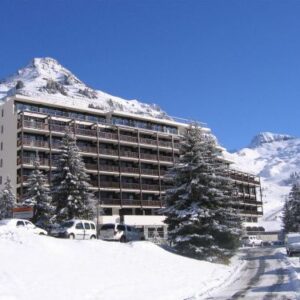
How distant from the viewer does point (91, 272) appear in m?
23.6

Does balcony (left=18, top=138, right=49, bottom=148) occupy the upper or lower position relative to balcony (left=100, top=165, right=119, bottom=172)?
upper

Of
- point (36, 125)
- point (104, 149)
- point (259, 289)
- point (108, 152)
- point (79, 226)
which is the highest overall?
point (36, 125)

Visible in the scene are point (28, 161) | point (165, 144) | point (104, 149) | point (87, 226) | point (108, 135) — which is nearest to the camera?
point (87, 226)

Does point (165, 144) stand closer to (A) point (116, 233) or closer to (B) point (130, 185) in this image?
(B) point (130, 185)

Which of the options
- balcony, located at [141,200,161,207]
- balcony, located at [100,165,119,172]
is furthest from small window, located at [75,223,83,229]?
balcony, located at [141,200,161,207]

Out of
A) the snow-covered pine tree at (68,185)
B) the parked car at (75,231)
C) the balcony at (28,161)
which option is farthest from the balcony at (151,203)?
the parked car at (75,231)

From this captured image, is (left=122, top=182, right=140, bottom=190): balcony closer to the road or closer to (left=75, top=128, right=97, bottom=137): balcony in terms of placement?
(left=75, top=128, right=97, bottom=137): balcony

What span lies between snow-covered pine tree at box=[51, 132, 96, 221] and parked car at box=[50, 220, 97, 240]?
26.4 ft

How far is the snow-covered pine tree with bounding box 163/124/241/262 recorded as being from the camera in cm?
3906

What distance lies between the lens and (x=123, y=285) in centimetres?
2216

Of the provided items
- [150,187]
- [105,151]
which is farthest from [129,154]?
[150,187]

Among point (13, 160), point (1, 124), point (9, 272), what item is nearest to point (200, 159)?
point (9, 272)

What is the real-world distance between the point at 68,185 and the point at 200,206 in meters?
12.5

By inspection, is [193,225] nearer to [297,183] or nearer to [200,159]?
[200,159]
